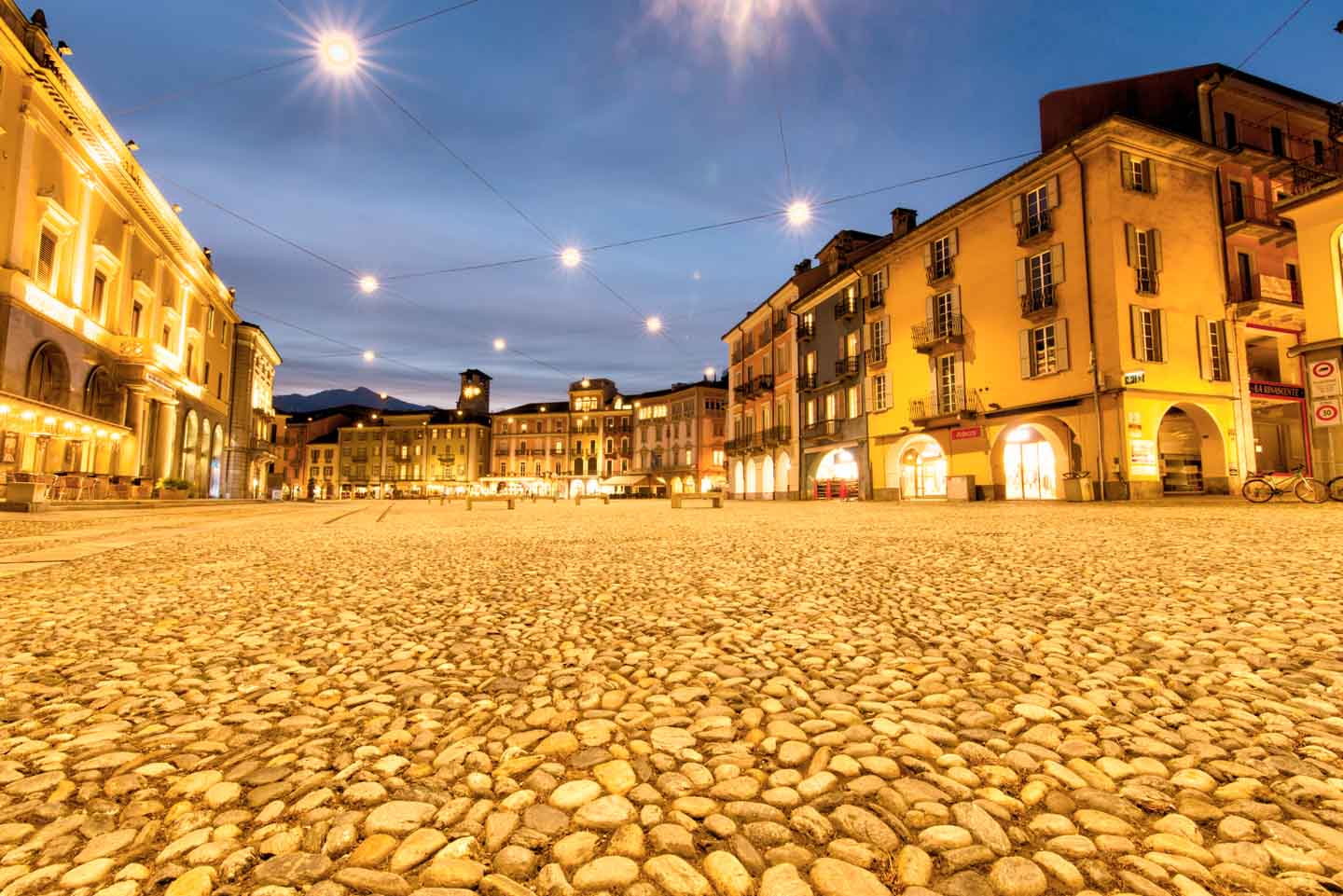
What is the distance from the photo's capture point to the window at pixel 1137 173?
19.0m

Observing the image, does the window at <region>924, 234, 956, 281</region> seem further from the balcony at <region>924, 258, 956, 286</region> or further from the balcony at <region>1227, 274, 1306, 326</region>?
the balcony at <region>1227, 274, 1306, 326</region>

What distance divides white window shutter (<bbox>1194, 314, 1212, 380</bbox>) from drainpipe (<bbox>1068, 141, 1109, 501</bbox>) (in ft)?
11.4

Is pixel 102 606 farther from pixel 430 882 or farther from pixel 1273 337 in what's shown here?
pixel 1273 337

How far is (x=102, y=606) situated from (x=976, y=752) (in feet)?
14.3

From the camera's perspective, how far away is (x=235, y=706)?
1.91 m

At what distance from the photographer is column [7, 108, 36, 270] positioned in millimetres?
16516

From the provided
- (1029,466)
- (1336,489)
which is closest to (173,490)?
(1029,466)

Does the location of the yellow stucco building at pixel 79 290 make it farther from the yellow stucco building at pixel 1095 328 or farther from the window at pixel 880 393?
the window at pixel 880 393

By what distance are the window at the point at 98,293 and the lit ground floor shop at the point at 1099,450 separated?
31.4 m

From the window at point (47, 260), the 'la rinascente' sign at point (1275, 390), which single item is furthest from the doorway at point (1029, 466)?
the window at point (47, 260)

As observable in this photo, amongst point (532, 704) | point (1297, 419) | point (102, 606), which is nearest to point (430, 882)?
point (532, 704)

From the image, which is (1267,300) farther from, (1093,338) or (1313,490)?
(1313,490)

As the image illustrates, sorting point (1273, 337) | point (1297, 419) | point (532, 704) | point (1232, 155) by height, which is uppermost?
point (1232, 155)

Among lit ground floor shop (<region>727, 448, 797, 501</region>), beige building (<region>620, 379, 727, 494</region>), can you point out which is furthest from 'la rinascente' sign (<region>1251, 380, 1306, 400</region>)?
beige building (<region>620, 379, 727, 494</region>)
